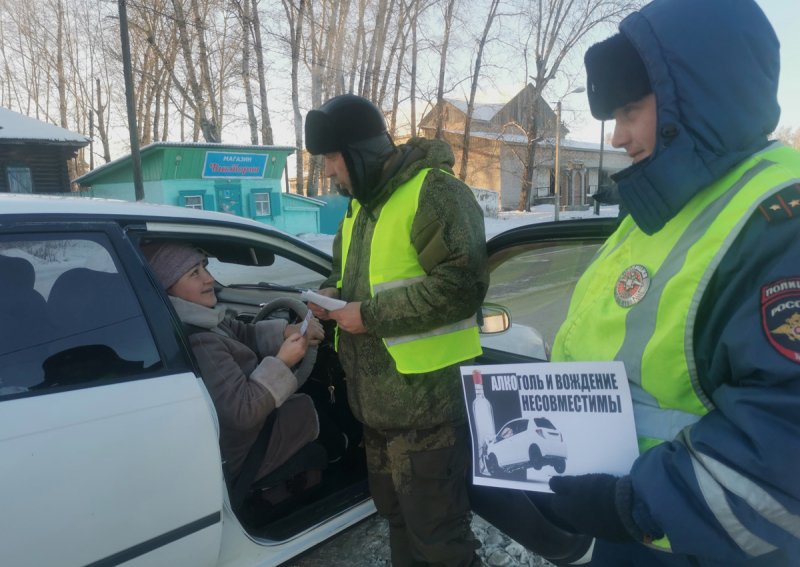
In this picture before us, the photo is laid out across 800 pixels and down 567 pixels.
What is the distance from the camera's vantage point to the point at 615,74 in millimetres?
1044

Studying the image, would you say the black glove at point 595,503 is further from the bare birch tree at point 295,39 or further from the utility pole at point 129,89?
the bare birch tree at point 295,39

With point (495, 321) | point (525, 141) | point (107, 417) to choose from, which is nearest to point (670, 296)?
point (107, 417)

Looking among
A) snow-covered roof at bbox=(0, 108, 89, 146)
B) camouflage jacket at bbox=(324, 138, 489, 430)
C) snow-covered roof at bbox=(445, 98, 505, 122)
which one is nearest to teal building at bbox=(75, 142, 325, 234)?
snow-covered roof at bbox=(0, 108, 89, 146)

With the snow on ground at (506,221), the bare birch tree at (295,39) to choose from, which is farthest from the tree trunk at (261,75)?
the snow on ground at (506,221)

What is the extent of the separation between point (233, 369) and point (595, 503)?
144 cm

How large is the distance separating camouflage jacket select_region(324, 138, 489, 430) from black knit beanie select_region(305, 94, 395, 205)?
5cm

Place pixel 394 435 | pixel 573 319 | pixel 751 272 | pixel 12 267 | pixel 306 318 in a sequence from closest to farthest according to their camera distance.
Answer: pixel 751 272 → pixel 573 319 → pixel 12 267 → pixel 394 435 → pixel 306 318

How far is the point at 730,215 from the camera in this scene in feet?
2.94

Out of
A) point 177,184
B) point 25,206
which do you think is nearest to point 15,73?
point 177,184

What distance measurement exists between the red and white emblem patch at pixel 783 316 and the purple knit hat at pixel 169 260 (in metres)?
1.91

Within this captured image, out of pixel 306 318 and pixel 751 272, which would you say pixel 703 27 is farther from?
pixel 306 318

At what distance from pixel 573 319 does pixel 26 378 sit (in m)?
1.42

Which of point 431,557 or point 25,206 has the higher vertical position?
point 25,206

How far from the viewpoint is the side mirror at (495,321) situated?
261 centimetres
